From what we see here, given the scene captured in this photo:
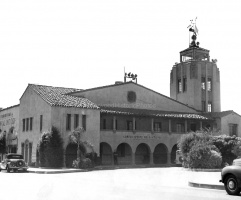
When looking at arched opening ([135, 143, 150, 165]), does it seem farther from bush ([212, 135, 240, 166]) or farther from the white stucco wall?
bush ([212, 135, 240, 166])

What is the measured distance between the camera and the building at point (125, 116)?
128 feet

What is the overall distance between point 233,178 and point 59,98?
26.8 metres

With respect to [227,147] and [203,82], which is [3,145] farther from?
[227,147]

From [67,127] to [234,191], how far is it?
82.4 feet

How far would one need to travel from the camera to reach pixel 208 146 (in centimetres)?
3178

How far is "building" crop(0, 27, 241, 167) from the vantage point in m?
39.0

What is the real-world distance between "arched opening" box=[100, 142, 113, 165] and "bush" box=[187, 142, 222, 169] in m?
13.1

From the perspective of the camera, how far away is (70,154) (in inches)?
1497

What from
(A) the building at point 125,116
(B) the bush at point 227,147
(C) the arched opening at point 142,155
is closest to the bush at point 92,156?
(A) the building at point 125,116

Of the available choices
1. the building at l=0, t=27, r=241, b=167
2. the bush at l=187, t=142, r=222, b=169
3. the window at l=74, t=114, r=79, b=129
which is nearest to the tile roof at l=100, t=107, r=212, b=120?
the building at l=0, t=27, r=241, b=167

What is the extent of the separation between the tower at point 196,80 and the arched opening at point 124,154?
12235 millimetres

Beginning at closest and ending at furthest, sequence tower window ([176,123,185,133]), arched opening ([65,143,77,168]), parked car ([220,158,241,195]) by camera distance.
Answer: parked car ([220,158,241,195]) → arched opening ([65,143,77,168]) → tower window ([176,123,185,133])

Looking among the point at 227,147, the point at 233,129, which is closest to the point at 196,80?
the point at 233,129

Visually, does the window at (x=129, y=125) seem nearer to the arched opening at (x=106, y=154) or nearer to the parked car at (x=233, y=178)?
the arched opening at (x=106, y=154)
